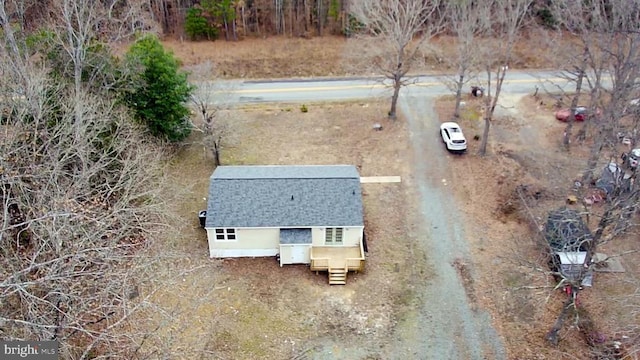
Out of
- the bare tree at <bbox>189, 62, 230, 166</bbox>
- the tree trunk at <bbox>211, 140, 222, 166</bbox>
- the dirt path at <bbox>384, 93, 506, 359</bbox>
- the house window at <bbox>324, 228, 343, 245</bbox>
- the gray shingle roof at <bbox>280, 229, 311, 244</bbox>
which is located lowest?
the dirt path at <bbox>384, 93, 506, 359</bbox>

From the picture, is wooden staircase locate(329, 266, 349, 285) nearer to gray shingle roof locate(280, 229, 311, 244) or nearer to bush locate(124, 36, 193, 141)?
gray shingle roof locate(280, 229, 311, 244)

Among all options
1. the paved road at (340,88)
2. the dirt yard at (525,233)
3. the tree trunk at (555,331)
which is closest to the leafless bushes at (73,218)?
the paved road at (340,88)

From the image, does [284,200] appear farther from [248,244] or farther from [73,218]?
[73,218]

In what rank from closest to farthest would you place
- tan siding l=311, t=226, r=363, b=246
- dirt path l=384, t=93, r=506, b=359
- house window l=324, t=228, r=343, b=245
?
1. dirt path l=384, t=93, r=506, b=359
2. tan siding l=311, t=226, r=363, b=246
3. house window l=324, t=228, r=343, b=245

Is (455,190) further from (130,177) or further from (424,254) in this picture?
(130,177)

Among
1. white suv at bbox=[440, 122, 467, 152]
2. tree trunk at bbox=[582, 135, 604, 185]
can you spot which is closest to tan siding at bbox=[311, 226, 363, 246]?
white suv at bbox=[440, 122, 467, 152]

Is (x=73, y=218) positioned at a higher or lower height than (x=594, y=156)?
higher

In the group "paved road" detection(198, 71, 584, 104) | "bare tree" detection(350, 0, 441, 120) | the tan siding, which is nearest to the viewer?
the tan siding

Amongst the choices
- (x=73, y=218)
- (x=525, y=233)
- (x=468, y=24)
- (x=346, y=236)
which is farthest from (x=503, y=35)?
(x=73, y=218)
